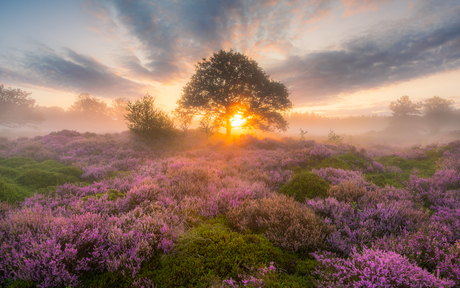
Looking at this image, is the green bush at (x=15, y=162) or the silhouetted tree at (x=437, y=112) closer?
the green bush at (x=15, y=162)

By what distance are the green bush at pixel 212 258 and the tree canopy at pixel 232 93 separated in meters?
19.1

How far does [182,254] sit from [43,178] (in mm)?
7740

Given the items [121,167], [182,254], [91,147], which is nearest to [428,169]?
[182,254]

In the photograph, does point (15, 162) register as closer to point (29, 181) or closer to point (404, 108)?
point (29, 181)

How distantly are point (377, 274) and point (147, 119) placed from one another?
1555 cm

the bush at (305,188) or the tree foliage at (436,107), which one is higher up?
the tree foliage at (436,107)

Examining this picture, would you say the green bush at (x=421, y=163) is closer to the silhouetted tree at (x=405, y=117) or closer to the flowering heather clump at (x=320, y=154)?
the flowering heather clump at (x=320, y=154)

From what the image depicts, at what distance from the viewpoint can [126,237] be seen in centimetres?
279

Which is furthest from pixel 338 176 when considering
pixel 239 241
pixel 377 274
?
pixel 239 241

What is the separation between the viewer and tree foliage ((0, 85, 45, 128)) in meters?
42.4

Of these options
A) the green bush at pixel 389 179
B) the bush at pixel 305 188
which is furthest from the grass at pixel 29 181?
the green bush at pixel 389 179

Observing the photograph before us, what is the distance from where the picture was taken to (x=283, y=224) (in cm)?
337

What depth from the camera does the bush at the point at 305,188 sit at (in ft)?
16.4

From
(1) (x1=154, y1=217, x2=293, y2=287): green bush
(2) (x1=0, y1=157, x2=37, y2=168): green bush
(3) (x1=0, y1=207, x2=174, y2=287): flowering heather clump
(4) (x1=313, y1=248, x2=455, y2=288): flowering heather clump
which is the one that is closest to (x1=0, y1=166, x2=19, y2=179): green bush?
(2) (x1=0, y1=157, x2=37, y2=168): green bush
